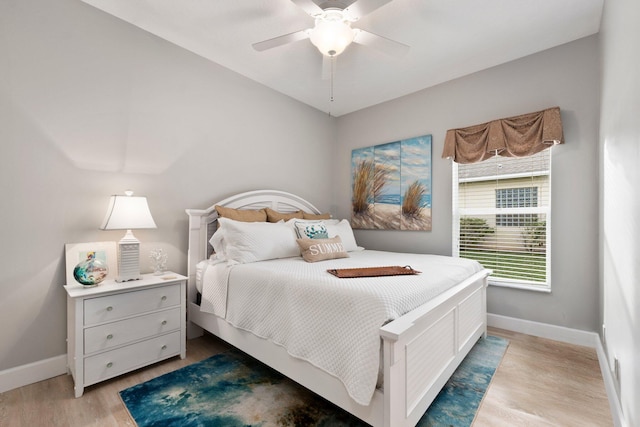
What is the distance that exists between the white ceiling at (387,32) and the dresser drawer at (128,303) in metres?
2.11

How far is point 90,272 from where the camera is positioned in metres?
1.94

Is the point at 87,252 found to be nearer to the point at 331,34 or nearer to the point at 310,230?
the point at 310,230

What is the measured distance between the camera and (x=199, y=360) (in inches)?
88.8

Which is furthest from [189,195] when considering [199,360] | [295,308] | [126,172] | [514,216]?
[514,216]

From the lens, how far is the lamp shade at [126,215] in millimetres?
2047

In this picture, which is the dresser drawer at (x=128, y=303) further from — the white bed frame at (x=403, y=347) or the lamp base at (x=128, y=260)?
the white bed frame at (x=403, y=347)

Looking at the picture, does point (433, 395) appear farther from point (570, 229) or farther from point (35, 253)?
point (35, 253)

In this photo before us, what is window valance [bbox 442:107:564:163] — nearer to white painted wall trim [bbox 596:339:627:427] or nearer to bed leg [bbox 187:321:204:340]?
white painted wall trim [bbox 596:339:627:427]

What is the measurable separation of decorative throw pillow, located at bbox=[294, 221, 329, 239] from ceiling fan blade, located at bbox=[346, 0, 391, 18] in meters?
1.72

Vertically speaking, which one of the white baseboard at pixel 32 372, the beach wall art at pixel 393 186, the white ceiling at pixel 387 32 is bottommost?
the white baseboard at pixel 32 372


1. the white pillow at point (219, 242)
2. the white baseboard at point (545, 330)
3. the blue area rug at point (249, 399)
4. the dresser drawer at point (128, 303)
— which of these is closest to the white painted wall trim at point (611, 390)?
the white baseboard at point (545, 330)

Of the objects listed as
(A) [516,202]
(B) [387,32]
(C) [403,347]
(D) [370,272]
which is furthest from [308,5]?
(A) [516,202]

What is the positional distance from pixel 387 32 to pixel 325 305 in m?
2.23

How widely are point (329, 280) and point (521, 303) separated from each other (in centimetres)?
223
